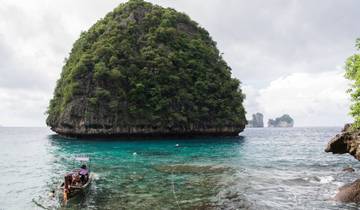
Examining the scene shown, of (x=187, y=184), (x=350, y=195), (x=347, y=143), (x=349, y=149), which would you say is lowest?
(x=187, y=184)

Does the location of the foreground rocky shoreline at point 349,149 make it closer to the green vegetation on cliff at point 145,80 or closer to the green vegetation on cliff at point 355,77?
the green vegetation on cliff at point 355,77

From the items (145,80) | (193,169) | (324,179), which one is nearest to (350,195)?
(324,179)

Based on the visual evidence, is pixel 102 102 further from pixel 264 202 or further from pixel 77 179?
pixel 264 202

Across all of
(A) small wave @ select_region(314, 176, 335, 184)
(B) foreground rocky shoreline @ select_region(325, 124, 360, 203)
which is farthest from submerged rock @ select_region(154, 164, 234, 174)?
(B) foreground rocky shoreline @ select_region(325, 124, 360, 203)

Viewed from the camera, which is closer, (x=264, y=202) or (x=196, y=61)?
(x=264, y=202)

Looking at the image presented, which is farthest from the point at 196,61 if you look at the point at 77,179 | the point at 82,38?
the point at 77,179

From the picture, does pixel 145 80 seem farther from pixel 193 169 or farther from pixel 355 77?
pixel 355 77

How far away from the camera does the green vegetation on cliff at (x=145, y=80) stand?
74125 mm

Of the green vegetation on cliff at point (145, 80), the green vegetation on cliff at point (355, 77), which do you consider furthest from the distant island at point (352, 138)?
the green vegetation on cliff at point (145, 80)

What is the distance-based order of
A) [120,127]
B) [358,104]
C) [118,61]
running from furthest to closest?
[118,61] → [120,127] → [358,104]

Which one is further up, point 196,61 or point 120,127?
point 196,61

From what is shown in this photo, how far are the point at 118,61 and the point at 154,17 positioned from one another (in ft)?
66.3

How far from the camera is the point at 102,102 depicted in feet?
241

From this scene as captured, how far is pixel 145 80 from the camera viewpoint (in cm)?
7825
